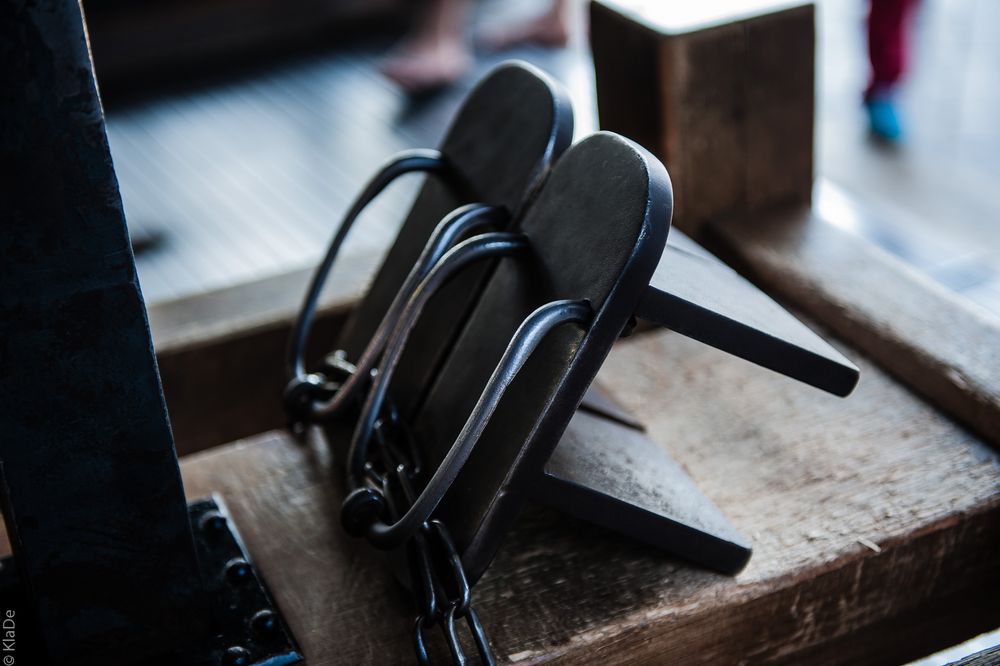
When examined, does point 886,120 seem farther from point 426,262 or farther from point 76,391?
point 76,391

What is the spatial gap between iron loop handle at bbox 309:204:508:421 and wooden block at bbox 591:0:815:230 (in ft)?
1.53

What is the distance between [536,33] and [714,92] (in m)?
2.96

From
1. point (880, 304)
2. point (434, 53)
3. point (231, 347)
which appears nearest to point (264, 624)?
point (231, 347)

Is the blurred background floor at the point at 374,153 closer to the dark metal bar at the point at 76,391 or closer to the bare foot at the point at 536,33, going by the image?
the bare foot at the point at 536,33

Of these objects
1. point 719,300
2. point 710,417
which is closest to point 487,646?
point 719,300

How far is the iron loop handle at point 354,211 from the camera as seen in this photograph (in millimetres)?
1200

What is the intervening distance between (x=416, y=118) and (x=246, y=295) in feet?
7.49

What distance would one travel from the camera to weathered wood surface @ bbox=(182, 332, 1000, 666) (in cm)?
96

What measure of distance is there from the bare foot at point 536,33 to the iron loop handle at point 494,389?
3516mm

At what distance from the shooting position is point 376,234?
295 cm

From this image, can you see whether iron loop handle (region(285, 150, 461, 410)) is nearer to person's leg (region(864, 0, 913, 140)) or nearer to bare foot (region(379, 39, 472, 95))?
person's leg (region(864, 0, 913, 140))

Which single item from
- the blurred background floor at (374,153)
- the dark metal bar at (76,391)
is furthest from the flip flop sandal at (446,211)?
the blurred background floor at (374,153)

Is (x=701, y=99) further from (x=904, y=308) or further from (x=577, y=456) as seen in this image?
(x=577, y=456)

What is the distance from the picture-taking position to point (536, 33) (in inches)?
169
